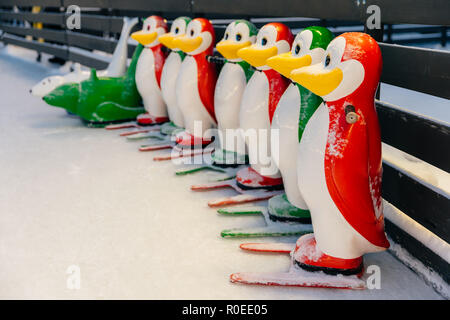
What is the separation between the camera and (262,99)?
1770 mm

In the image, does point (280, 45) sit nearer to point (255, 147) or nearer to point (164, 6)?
point (255, 147)

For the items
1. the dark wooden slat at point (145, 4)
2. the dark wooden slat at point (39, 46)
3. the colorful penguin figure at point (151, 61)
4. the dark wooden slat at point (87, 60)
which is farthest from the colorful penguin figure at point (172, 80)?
the dark wooden slat at point (39, 46)

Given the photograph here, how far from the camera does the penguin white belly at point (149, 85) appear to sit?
262cm

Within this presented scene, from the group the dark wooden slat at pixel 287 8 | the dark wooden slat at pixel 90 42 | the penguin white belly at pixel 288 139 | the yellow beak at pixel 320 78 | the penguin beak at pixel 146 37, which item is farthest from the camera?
the dark wooden slat at pixel 90 42

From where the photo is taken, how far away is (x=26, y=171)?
7.05 feet

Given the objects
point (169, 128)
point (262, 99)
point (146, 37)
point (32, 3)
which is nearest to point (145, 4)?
point (146, 37)

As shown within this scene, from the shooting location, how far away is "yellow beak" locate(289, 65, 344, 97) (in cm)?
118

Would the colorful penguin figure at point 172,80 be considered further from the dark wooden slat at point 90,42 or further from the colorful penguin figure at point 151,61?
the dark wooden slat at point 90,42

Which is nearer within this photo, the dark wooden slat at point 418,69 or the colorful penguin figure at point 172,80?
the dark wooden slat at point 418,69

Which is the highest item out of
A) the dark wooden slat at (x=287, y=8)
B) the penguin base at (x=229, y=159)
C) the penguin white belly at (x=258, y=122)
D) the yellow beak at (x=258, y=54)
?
the dark wooden slat at (x=287, y=8)
